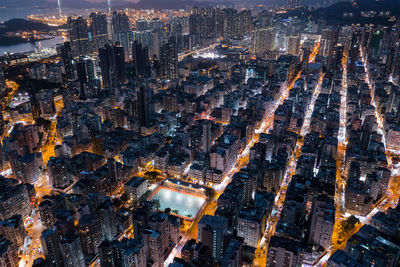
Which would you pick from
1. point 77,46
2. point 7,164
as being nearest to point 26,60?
point 77,46

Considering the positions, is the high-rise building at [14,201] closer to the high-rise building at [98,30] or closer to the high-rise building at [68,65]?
the high-rise building at [68,65]

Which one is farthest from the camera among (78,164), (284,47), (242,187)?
(284,47)

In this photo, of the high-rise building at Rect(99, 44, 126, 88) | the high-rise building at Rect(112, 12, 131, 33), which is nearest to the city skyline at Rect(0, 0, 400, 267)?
the high-rise building at Rect(99, 44, 126, 88)

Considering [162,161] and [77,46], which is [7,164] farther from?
[77,46]

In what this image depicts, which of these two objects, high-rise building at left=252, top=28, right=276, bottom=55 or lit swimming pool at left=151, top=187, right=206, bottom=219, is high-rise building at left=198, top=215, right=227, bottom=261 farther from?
high-rise building at left=252, top=28, right=276, bottom=55

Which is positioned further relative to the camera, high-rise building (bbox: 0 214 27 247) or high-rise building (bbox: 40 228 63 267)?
high-rise building (bbox: 0 214 27 247)

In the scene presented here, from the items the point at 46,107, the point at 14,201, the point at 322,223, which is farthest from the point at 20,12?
the point at 322,223

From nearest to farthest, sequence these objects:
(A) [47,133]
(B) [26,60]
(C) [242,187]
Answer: (C) [242,187] < (A) [47,133] < (B) [26,60]
